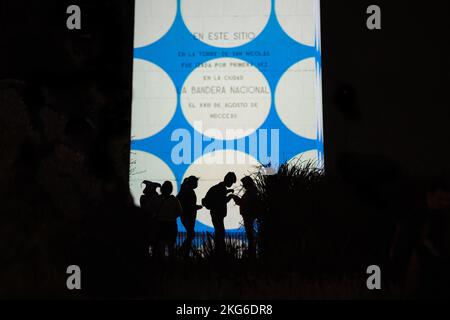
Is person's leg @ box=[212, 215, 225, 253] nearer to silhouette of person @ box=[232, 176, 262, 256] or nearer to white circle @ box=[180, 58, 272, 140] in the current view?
silhouette of person @ box=[232, 176, 262, 256]

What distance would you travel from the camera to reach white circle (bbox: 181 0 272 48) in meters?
9.68

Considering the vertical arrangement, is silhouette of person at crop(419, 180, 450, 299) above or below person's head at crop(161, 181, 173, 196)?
below

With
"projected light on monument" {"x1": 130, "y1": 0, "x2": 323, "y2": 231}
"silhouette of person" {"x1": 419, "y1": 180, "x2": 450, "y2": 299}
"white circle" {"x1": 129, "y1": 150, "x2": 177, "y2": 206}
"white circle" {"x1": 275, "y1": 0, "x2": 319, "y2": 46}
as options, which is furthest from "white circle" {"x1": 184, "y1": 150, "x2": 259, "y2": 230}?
"silhouette of person" {"x1": 419, "y1": 180, "x2": 450, "y2": 299}

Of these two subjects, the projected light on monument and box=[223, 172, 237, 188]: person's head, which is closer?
box=[223, 172, 237, 188]: person's head

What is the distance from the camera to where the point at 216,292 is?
478 cm

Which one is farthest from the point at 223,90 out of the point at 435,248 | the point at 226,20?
the point at 435,248

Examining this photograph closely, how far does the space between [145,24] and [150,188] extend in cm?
407

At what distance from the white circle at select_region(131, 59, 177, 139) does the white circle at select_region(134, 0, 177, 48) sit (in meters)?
0.38

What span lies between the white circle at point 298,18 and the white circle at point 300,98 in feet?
1.26

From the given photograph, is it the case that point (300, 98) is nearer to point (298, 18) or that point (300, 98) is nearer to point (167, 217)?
point (298, 18)

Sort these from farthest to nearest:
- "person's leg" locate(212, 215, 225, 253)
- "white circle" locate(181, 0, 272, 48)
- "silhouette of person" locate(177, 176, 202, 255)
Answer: "white circle" locate(181, 0, 272, 48) → "silhouette of person" locate(177, 176, 202, 255) → "person's leg" locate(212, 215, 225, 253)

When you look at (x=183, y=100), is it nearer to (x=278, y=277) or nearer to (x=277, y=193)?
(x=277, y=193)

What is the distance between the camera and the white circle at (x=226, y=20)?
9680 mm

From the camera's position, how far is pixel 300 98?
9.67 m
